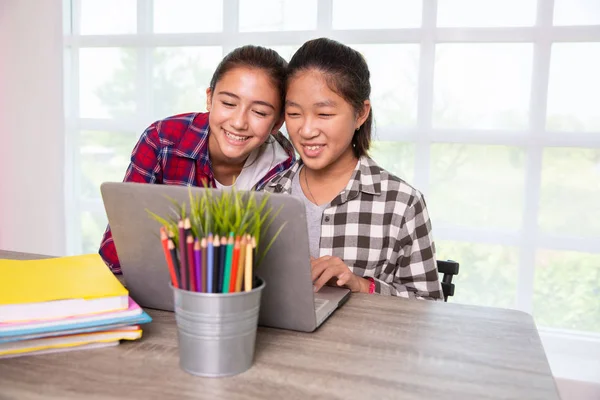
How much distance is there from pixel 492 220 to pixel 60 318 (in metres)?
1.99

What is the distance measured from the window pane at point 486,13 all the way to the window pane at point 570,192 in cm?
53

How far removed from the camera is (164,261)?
0.93 meters

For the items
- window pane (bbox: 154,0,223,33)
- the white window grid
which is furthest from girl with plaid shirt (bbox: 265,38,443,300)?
window pane (bbox: 154,0,223,33)

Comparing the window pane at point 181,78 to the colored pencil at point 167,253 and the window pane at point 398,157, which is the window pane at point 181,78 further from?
the colored pencil at point 167,253

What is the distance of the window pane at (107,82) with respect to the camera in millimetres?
2932

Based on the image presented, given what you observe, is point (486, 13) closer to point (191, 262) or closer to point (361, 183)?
point (361, 183)

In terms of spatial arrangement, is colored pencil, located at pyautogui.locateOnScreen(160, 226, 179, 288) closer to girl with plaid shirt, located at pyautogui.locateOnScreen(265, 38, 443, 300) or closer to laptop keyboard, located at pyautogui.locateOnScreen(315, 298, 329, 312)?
laptop keyboard, located at pyautogui.locateOnScreen(315, 298, 329, 312)

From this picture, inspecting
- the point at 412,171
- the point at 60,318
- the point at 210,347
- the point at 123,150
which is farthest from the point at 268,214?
the point at 123,150

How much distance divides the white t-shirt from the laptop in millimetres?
775

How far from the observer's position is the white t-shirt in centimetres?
175

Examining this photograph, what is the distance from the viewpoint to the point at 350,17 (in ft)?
8.32

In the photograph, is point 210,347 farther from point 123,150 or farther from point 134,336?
point 123,150

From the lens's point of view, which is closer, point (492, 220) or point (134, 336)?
point (134, 336)

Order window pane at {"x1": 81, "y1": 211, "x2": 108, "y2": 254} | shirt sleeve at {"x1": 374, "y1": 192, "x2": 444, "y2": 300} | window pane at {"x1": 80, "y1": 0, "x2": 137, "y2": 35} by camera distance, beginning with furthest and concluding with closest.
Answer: window pane at {"x1": 81, "y1": 211, "x2": 108, "y2": 254}, window pane at {"x1": 80, "y1": 0, "x2": 137, "y2": 35}, shirt sleeve at {"x1": 374, "y1": 192, "x2": 444, "y2": 300}
